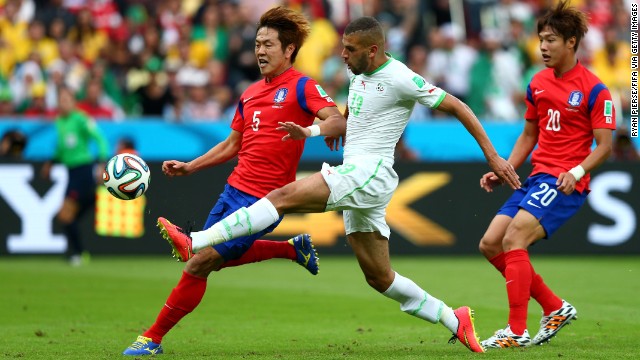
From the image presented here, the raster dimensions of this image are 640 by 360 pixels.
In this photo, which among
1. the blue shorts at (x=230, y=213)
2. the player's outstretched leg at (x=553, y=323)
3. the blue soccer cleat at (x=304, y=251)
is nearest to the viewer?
the blue shorts at (x=230, y=213)

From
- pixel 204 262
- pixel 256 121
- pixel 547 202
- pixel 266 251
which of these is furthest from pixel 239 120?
pixel 547 202

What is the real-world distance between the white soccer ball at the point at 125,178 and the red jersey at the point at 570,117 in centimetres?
317

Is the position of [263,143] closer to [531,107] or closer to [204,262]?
[204,262]

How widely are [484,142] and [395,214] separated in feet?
31.2

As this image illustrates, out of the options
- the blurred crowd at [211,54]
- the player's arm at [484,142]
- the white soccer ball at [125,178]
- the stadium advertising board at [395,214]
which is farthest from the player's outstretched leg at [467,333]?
the blurred crowd at [211,54]

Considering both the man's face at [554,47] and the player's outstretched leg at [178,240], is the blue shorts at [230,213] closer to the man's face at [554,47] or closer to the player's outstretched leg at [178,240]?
the player's outstretched leg at [178,240]

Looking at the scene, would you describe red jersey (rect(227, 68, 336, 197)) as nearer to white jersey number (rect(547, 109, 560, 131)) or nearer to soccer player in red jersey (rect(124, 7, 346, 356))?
soccer player in red jersey (rect(124, 7, 346, 356))

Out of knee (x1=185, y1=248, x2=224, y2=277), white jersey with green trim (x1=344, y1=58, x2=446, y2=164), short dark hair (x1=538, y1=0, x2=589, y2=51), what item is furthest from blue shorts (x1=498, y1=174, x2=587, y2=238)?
knee (x1=185, y1=248, x2=224, y2=277)

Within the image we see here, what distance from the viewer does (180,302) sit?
27.0 ft

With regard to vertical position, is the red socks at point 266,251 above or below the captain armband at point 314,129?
below

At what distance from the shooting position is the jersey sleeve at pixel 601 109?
8.63 m

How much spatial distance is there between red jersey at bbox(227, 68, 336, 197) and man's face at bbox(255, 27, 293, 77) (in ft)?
0.39

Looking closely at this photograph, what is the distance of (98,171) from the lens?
17.3 metres

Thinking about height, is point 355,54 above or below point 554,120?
above
